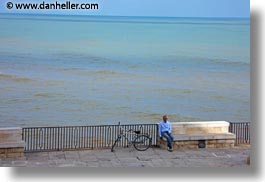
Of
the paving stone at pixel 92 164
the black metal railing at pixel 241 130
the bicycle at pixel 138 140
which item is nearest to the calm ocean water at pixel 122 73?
the black metal railing at pixel 241 130

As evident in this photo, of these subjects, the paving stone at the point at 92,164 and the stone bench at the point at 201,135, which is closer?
the paving stone at the point at 92,164

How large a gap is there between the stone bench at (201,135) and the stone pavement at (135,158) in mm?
219

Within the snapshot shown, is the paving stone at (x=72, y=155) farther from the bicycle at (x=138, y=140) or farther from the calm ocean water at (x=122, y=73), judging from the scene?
the calm ocean water at (x=122, y=73)

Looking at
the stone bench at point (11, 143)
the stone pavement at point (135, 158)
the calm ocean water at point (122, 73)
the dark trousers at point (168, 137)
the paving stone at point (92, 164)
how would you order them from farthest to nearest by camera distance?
the calm ocean water at point (122, 73), the dark trousers at point (168, 137), the stone bench at point (11, 143), the stone pavement at point (135, 158), the paving stone at point (92, 164)

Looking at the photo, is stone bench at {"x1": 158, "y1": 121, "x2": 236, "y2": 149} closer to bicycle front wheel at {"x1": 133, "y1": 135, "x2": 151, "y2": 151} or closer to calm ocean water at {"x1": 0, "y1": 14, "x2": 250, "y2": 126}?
bicycle front wheel at {"x1": 133, "y1": 135, "x2": 151, "y2": 151}

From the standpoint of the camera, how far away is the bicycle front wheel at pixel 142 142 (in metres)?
15.0

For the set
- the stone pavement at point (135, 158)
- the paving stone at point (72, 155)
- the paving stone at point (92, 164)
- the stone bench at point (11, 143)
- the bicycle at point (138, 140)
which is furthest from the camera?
the bicycle at point (138, 140)

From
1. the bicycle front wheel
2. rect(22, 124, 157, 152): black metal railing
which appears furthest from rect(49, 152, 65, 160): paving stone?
the bicycle front wheel

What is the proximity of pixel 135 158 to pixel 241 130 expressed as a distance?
11.0 ft

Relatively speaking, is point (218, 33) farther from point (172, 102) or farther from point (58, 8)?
point (58, 8)

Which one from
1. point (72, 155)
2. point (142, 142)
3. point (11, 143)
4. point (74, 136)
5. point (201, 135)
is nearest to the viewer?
Answer: point (11, 143)

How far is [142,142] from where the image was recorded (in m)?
15.0

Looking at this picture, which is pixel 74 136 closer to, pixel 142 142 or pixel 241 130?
pixel 142 142

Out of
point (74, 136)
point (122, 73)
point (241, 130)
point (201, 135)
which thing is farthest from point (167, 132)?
point (122, 73)
